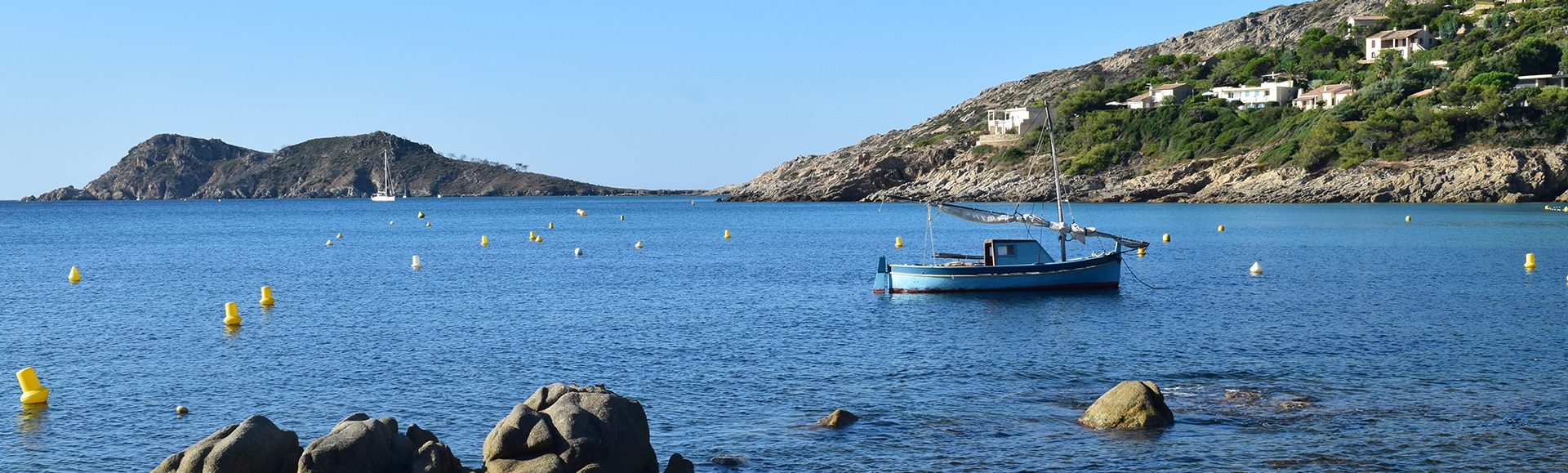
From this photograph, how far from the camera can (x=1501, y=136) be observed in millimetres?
110188

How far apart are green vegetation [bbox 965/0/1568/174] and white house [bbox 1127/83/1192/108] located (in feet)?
7.40

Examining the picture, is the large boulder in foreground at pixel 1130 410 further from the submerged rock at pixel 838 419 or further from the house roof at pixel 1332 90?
the house roof at pixel 1332 90

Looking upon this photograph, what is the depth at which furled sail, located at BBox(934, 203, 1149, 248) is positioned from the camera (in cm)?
4216

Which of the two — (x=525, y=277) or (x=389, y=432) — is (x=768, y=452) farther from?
(x=525, y=277)

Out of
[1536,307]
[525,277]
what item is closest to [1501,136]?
[1536,307]

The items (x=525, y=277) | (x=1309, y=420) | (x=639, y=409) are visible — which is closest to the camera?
(x=639, y=409)

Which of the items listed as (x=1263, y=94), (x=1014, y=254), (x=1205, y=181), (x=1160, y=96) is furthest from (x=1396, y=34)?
(x=1014, y=254)

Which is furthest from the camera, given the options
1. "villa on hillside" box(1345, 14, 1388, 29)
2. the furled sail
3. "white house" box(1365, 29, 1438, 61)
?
"villa on hillside" box(1345, 14, 1388, 29)

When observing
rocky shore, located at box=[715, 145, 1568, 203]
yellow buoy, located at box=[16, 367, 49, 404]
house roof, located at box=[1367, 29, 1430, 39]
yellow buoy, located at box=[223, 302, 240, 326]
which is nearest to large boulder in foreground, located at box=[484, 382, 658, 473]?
yellow buoy, located at box=[16, 367, 49, 404]

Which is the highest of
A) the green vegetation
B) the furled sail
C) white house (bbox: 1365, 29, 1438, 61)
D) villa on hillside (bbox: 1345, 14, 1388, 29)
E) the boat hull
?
villa on hillside (bbox: 1345, 14, 1388, 29)

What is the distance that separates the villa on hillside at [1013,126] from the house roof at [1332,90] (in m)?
30.3

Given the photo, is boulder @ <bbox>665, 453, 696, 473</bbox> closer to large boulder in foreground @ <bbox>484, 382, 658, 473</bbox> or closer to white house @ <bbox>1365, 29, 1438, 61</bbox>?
large boulder in foreground @ <bbox>484, 382, 658, 473</bbox>

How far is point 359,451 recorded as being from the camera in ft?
46.1

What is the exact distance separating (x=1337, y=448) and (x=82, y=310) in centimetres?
3477
